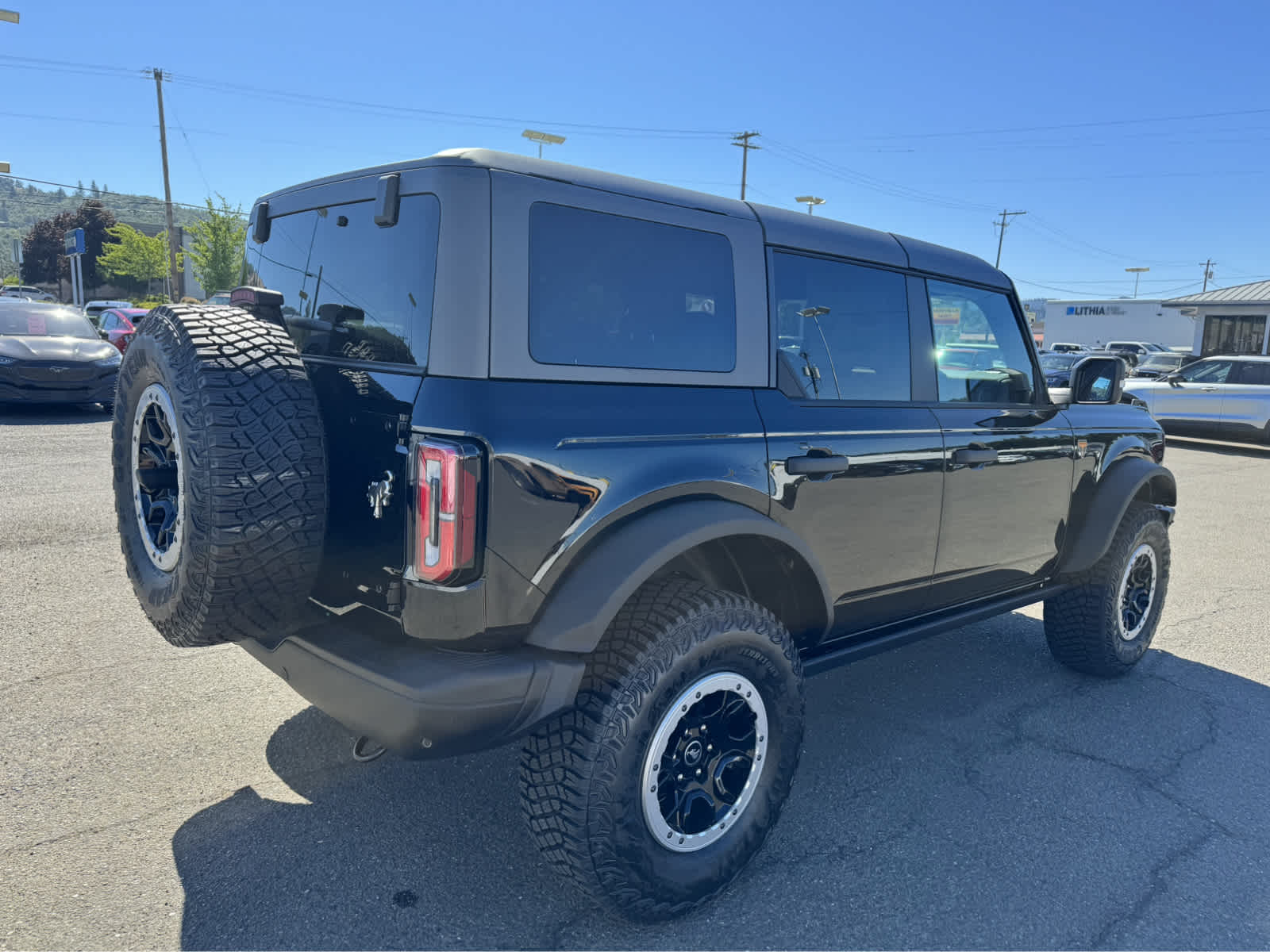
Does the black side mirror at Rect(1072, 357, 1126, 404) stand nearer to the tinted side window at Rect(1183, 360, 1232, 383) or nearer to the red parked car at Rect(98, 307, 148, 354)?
the tinted side window at Rect(1183, 360, 1232, 383)

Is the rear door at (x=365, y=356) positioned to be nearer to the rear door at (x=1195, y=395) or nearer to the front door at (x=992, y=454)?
the front door at (x=992, y=454)

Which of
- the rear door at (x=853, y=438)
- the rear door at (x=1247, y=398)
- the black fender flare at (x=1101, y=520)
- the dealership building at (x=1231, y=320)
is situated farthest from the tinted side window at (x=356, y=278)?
the dealership building at (x=1231, y=320)

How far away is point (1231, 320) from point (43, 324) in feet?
128

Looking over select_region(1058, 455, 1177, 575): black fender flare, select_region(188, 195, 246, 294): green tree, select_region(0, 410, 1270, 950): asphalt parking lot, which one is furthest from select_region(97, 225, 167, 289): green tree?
select_region(1058, 455, 1177, 575): black fender flare

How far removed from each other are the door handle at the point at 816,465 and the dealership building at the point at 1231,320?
37.4m

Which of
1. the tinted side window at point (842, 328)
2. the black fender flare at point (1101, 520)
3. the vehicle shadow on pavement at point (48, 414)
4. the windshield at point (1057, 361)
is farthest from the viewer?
the windshield at point (1057, 361)

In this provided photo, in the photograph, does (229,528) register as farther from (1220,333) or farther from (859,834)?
(1220,333)

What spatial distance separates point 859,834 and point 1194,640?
335 centimetres

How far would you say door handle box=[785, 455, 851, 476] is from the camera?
2.78 meters

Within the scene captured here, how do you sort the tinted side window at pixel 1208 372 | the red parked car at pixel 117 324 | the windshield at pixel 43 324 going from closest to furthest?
1. the windshield at pixel 43 324
2. the tinted side window at pixel 1208 372
3. the red parked car at pixel 117 324

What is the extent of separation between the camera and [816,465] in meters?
2.84

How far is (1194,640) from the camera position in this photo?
5.10 metres

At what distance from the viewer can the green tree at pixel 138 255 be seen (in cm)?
5716

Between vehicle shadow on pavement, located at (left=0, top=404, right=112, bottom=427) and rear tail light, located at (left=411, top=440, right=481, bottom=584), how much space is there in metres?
11.3
